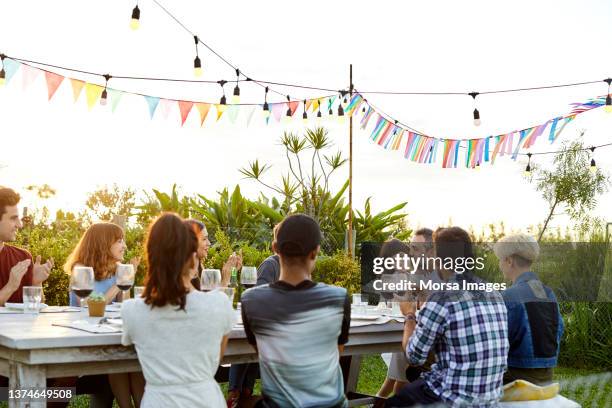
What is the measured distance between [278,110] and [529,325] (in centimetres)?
573

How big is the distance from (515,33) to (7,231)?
630 cm

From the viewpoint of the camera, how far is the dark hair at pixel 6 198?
439 centimetres

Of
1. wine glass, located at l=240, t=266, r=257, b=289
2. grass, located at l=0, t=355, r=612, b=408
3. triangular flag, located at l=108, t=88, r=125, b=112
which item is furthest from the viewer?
triangular flag, located at l=108, t=88, r=125, b=112

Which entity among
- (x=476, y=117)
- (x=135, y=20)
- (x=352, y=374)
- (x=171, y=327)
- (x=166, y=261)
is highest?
(x=135, y=20)

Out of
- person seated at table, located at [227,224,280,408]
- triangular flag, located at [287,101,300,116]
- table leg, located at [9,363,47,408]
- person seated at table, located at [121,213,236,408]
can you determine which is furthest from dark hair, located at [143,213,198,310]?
triangular flag, located at [287,101,300,116]

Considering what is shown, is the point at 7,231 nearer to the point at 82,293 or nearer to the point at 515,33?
the point at 82,293

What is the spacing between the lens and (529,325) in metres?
3.51

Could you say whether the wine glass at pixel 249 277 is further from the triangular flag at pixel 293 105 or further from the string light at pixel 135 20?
A: the triangular flag at pixel 293 105

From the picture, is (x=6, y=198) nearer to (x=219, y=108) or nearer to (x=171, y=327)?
(x=171, y=327)

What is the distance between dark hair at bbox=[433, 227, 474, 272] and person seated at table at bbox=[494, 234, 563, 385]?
315 mm

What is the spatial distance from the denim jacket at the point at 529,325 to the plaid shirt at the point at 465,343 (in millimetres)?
341

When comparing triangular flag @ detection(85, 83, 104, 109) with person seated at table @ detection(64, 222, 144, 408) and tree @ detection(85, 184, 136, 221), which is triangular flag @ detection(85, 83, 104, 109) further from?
tree @ detection(85, 184, 136, 221)

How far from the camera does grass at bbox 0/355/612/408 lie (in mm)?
6220

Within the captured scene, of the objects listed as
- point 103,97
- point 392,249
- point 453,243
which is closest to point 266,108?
point 103,97
